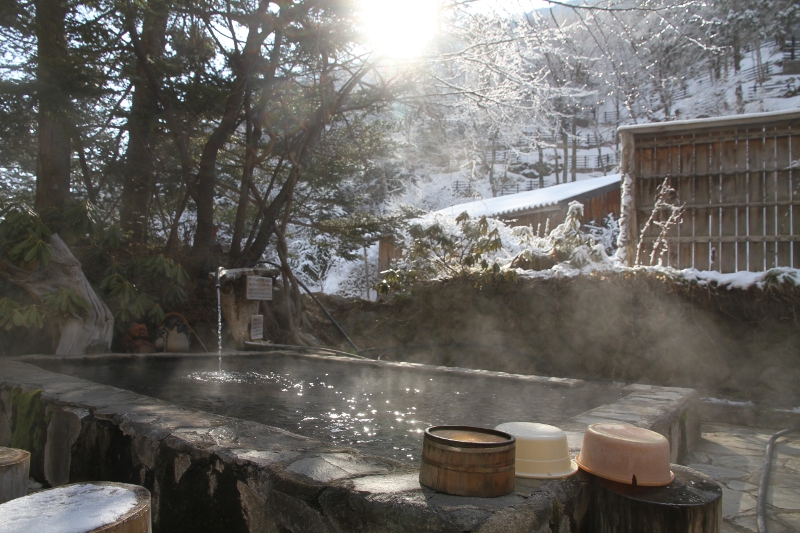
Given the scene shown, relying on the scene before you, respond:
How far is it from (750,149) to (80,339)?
6903 mm

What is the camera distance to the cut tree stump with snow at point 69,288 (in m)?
5.03

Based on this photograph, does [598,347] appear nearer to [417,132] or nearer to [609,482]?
[609,482]

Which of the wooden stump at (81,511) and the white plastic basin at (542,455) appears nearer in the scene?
the wooden stump at (81,511)

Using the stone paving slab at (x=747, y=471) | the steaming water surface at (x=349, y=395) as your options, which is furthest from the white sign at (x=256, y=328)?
the stone paving slab at (x=747, y=471)

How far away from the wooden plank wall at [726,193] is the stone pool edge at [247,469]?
128 inches

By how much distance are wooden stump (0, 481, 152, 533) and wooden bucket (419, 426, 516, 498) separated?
2.15 feet

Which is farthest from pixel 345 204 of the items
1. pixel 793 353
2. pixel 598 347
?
pixel 793 353

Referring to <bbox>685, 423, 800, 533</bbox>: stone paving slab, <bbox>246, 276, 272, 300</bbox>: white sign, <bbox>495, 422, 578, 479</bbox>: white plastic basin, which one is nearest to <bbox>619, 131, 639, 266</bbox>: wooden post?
<bbox>685, 423, 800, 533</bbox>: stone paving slab

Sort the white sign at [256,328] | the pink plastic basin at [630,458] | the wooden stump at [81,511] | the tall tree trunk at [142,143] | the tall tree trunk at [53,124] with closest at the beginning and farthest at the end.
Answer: the wooden stump at [81,511], the pink plastic basin at [630,458], the tall tree trunk at [53,124], the white sign at [256,328], the tall tree trunk at [142,143]

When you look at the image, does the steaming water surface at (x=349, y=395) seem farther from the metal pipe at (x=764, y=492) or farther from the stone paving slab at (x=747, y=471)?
the metal pipe at (x=764, y=492)

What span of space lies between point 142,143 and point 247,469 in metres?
7.03

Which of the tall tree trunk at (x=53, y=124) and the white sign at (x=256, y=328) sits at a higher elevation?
the tall tree trunk at (x=53, y=124)

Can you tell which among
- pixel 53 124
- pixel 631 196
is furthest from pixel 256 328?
pixel 631 196

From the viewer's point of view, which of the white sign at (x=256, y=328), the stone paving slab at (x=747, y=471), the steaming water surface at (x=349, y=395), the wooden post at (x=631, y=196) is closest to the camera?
the stone paving slab at (x=747, y=471)
